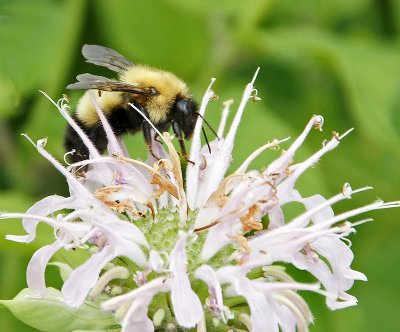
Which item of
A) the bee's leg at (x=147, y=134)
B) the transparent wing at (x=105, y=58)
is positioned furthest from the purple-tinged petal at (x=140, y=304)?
the transparent wing at (x=105, y=58)

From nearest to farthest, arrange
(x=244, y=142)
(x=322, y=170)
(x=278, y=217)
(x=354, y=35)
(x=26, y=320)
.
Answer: (x=26, y=320) < (x=278, y=217) < (x=244, y=142) < (x=322, y=170) < (x=354, y=35)

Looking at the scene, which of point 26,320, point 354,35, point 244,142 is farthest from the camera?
point 354,35

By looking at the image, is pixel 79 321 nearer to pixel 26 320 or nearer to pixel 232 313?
pixel 26 320

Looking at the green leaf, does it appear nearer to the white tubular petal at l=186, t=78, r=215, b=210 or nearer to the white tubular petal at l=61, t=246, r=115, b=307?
the white tubular petal at l=61, t=246, r=115, b=307

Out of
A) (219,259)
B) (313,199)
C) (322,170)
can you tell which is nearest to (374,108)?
(322,170)

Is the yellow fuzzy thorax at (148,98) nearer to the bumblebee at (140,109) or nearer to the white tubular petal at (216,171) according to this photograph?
the bumblebee at (140,109)

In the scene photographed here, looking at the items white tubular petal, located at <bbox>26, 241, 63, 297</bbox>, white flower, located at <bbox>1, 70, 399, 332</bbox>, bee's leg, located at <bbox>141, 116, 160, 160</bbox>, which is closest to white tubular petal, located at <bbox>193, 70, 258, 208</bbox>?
white flower, located at <bbox>1, 70, 399, 332</bbox>
